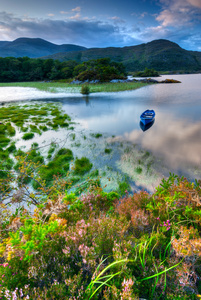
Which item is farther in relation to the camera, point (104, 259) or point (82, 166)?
point (82, 166)

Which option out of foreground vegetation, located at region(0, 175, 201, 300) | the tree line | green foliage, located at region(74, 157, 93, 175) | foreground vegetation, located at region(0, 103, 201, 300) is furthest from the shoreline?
foreground vegetation, located at region(0, 175, 201, 300)

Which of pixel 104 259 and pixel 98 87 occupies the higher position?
pixel 98 87

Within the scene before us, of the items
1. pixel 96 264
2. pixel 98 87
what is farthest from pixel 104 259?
pixel 98 87

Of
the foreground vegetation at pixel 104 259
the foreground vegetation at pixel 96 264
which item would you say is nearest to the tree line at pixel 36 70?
the foreground vegetation at pixel 104 259

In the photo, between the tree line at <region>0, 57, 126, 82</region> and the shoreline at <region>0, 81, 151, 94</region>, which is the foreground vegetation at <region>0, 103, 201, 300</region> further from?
the tree line at <region>0, 57, 126, 82</region>

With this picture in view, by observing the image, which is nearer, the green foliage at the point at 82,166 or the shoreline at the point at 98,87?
the green foliage at the point at 82,166

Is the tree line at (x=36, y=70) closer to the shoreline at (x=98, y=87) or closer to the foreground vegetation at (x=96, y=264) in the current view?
the shoreline at (x=98, y=87)

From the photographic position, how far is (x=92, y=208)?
12.4ft

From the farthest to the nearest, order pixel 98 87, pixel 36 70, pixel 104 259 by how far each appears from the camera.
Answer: pixel 36 70 → pixel 98 87 → pixel 104 259

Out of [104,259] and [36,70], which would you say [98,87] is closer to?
[104,259]

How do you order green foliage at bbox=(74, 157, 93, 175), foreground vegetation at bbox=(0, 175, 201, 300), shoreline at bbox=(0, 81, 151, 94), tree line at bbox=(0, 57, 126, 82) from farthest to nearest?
tree line at bbox=(0, 57, 126, 82), shoreline at bbox=(0, 81, 151, 94), green foliage at bbox=(74, 157, 93, 175), foreground vegetation at bbox=(0, 175, 201, 300)

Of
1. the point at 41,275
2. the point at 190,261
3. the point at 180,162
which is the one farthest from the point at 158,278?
the point at 180,162

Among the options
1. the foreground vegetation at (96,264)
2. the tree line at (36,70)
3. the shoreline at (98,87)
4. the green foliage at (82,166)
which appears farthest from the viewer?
the tree line at (36,70)

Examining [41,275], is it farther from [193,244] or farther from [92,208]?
[193,244]
